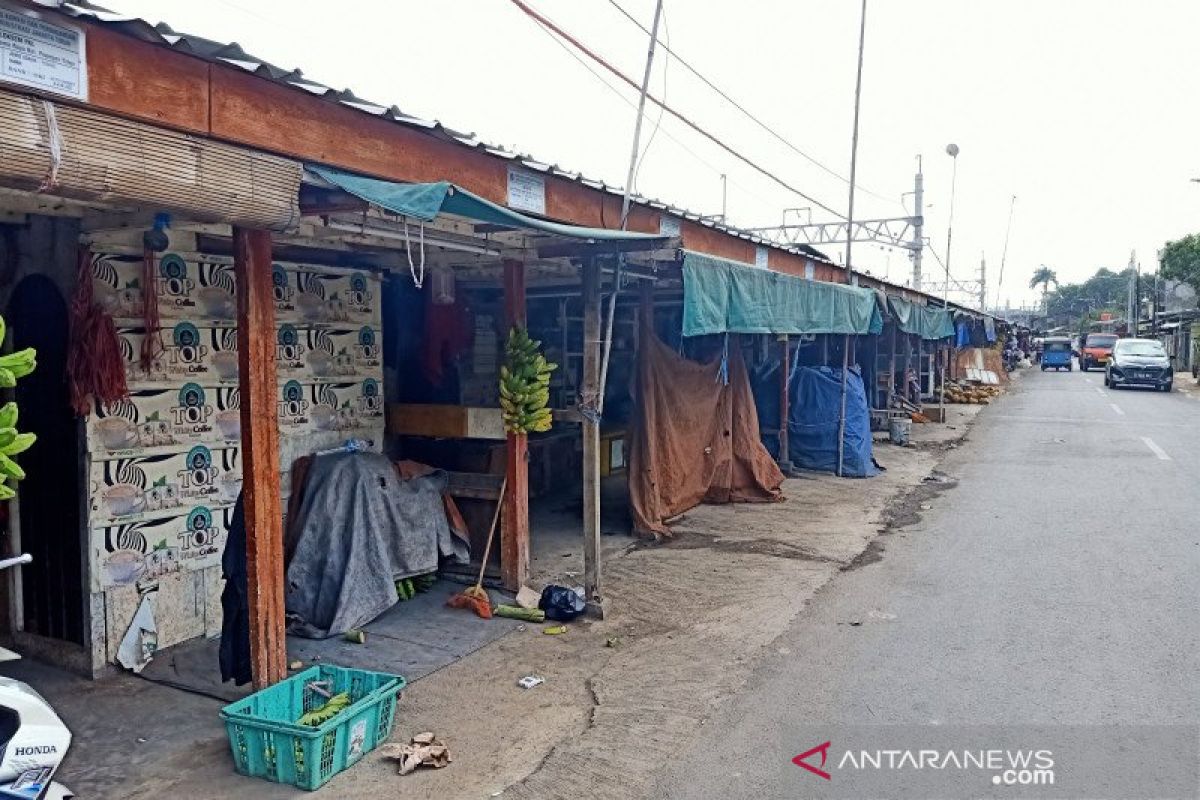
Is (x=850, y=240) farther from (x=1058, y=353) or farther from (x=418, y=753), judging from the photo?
(x=1058, y=353)

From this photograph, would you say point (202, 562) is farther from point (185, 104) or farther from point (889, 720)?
point (889, 720)

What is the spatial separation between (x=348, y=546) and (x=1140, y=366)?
3043 centimetres

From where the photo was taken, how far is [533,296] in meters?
10.2

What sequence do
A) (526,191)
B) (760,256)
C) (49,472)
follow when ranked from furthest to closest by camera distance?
(760,256) < (526,191) < (49,472)

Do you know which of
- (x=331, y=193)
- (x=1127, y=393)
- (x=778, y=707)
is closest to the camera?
(x=331, y=193)

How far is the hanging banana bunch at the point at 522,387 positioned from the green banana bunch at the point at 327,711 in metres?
2.73

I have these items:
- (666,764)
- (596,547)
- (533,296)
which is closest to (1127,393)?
(533,296)

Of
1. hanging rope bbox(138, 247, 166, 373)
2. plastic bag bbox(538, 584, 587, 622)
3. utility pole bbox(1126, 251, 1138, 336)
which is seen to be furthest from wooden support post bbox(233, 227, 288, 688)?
utility pole bbox(1126, 251, 1138, 336)

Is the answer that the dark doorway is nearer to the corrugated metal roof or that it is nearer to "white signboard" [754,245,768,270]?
the corrugated metal roof

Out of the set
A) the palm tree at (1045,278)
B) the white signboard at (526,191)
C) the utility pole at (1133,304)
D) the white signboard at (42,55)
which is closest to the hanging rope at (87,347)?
the white signboard at (42,55)

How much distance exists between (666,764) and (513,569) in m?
2.99

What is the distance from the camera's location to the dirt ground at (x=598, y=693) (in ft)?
13.3

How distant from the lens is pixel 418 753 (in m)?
4.19

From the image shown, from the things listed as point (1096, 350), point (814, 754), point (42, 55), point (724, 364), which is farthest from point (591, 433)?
point (1096, 350)
